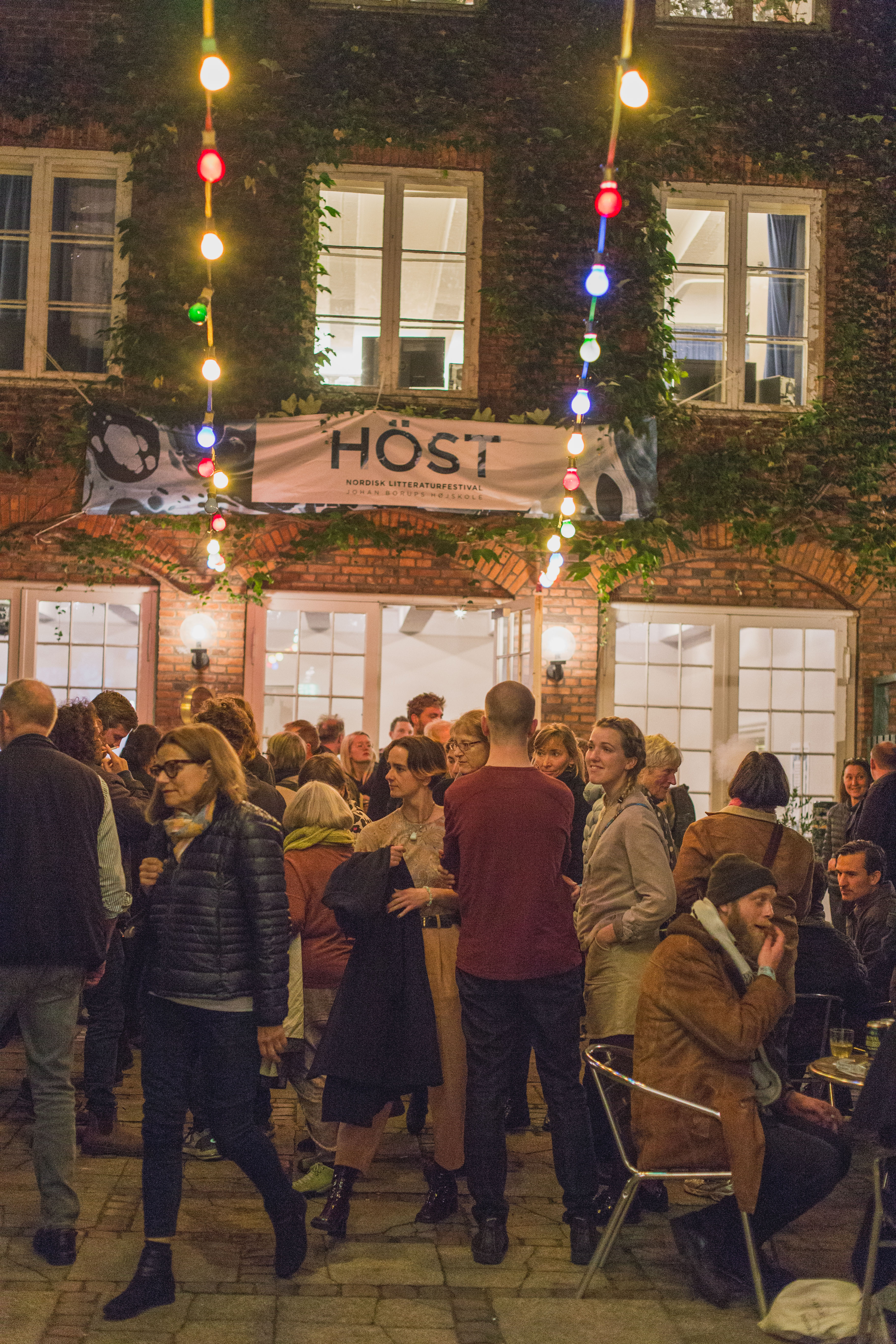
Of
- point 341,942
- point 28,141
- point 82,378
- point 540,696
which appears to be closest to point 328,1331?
point 341,942

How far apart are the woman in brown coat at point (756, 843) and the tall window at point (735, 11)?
848 centimetres

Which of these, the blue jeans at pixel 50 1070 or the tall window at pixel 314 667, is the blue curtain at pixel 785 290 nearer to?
the tall window at pixel 314 667

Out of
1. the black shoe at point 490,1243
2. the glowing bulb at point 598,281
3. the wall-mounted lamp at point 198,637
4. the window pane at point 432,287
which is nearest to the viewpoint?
the black shoe at point 490,1243

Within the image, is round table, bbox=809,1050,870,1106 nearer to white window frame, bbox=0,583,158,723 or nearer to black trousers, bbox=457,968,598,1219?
black trousers, bbox=457,968,598,1219

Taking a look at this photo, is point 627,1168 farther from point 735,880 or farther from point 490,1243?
point 735,880

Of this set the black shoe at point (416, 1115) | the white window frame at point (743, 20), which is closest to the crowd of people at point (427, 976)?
the black shoe at point (416, 1115)

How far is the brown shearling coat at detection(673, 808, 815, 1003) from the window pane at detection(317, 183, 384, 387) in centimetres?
692

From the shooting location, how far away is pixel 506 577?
35.7 feet

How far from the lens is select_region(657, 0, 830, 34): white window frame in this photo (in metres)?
11.1

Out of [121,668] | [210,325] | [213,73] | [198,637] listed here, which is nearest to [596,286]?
[213,73]

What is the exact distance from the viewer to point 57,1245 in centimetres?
415

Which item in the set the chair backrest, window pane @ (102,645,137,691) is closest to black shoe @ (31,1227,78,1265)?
the chair backrest

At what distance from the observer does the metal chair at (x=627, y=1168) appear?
3906 millimetres

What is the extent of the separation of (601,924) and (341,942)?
3.43ft
